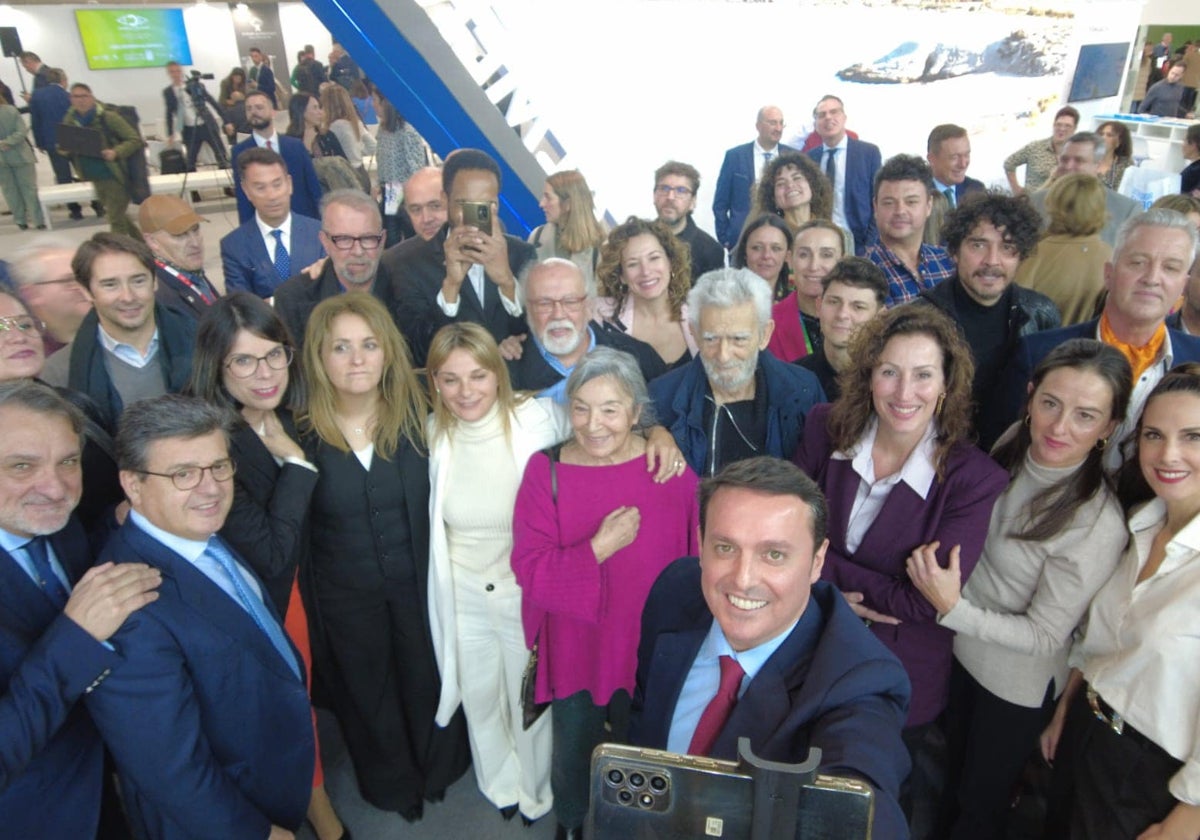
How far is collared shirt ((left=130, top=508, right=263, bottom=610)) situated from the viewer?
5.56ft

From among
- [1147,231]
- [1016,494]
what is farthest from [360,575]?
[1147,231]

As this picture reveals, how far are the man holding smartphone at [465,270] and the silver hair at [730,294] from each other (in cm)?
83

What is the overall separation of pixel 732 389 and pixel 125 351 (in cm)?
207

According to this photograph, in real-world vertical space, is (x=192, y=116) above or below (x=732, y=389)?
above

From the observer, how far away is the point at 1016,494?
1967 mm

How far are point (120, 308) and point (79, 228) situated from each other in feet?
31.4

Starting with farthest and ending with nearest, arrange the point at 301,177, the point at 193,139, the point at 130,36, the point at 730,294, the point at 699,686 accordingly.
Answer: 1. the point at 130,36
2. the point at 193,139
3. the point at 301,177
4. the point at 730,294
5. the point at 699,686

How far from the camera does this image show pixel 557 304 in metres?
2.61

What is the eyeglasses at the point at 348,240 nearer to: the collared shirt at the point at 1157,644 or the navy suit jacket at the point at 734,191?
the collared shirt at the point at 1157,644

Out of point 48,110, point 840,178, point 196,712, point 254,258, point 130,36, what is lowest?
point 196,712

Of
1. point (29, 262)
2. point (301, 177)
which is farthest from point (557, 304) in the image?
point (301, 177)

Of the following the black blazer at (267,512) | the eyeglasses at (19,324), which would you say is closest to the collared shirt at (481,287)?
the black blazer at (267,512)

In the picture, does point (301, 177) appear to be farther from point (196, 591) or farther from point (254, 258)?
point (196, 591)

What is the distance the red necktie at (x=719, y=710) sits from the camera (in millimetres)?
1279
